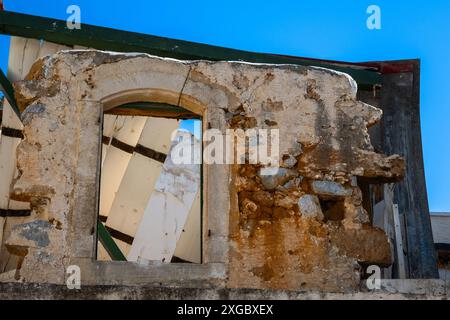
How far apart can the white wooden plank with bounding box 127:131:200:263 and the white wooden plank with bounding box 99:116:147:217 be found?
0.58 m

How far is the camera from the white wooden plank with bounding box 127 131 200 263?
10602 millimetres

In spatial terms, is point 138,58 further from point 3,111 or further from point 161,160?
point 161,160

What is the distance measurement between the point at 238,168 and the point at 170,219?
15.8 feet

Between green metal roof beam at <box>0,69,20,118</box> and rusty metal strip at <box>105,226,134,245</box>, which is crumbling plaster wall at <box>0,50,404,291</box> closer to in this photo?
green metal roof beam at <box>0,69,20,118</box>

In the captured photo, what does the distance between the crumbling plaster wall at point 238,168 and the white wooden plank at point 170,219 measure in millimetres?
4513

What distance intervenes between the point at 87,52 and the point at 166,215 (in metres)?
4.85

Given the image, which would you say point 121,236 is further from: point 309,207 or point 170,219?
point 309,207

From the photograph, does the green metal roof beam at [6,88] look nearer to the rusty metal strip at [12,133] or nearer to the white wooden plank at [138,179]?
the rusty metal strip at [12,133]

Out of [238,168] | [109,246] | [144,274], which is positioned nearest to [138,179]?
[109,246]

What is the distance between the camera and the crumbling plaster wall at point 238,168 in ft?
19.3

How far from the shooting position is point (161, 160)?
10508 mm
